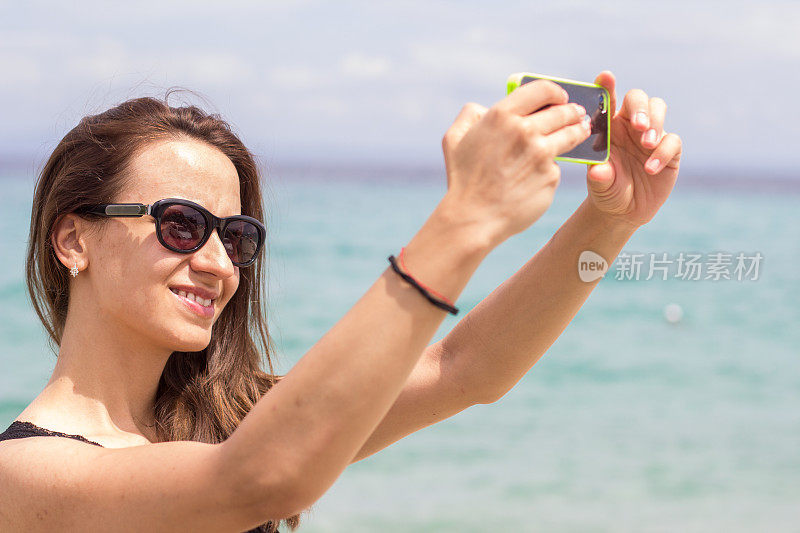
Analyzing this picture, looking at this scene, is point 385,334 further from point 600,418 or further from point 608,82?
point 600,418

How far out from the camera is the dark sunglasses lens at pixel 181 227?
2076mm

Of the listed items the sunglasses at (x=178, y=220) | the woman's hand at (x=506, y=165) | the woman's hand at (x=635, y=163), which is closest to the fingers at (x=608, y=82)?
the woman's hand at (x=635, y=163)

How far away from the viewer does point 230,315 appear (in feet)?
8.48

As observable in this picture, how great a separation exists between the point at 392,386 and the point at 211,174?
106 centimetres

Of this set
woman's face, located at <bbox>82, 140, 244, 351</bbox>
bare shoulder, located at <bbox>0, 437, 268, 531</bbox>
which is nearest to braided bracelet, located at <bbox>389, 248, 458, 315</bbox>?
bare shoulder, located at <bbox>0, 437, 268, 531</bbox>

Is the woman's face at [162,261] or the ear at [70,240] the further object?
the ear at [70,240]

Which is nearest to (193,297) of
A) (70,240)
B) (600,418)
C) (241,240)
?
(241,240)

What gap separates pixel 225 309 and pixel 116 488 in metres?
1.00

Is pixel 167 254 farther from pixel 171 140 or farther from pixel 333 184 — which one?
pixel 333 184

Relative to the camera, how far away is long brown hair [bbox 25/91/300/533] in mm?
2240

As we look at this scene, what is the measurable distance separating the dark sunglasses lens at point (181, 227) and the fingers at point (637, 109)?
3.46 feet

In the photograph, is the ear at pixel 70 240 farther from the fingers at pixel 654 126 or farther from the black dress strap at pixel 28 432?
the fingers at pixel 654 126

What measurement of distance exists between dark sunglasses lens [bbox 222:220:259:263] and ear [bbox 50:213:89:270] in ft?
1.19

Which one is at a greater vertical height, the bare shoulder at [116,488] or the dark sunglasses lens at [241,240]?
the dark sunglasses lens at [241,240]
